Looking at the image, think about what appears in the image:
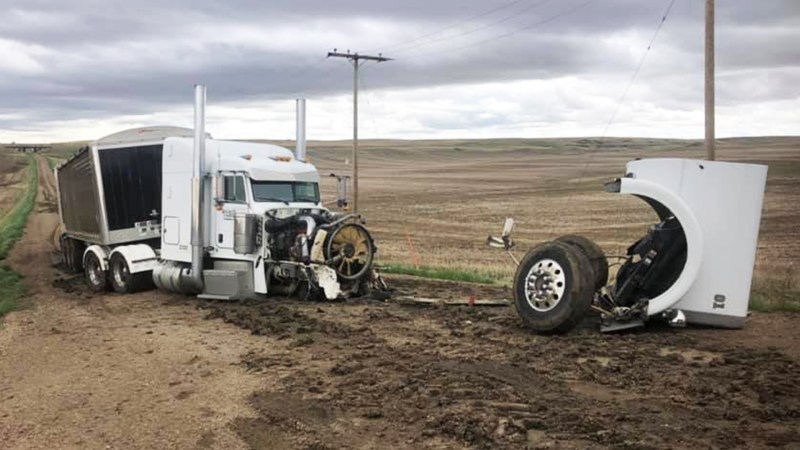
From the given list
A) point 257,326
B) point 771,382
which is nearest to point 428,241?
point 257,326

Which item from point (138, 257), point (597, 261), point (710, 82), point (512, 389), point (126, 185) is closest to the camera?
point (512, 389)

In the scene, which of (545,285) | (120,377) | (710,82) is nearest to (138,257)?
(120,377)

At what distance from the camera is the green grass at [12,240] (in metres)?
15.0

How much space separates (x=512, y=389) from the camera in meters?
7.80

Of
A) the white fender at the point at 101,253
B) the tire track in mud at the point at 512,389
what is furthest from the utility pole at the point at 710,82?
the white fender at the point at 101,253

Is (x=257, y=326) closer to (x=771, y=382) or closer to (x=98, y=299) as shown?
(x=98, y=299)

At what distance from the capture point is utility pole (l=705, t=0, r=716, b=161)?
45.0 feet

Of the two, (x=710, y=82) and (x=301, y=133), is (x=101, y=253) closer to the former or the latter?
(x=301, y=133)

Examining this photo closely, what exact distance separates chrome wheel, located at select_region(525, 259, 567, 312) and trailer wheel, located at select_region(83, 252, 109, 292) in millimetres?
9882

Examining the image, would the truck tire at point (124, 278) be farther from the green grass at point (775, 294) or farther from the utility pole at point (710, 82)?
the green grass at point (775, 294)

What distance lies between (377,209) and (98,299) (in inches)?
1078

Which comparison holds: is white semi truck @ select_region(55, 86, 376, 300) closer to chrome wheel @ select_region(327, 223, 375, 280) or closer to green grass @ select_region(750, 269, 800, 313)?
chrome wheel @ select_region(327, 223, 375, 280)

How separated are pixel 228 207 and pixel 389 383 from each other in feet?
24.5

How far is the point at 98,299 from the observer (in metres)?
15.5
